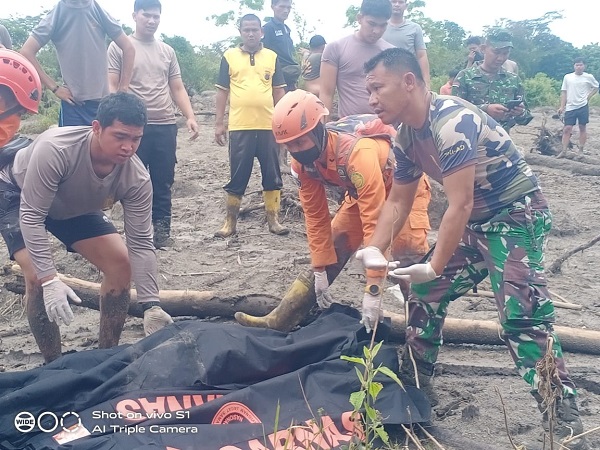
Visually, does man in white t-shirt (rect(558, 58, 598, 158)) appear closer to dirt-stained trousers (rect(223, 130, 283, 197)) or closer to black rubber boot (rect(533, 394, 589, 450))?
dirt-stained trousers (rect(223, 130, 283, 197))

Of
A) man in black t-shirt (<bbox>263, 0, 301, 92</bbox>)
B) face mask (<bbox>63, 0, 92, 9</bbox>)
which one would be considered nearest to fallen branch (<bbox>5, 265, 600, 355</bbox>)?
face mask (<bbox>63, 0, 92, 9</bbox>)

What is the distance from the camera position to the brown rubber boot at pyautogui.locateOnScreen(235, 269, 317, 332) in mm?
4020

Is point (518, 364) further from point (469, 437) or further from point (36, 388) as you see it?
point (36, 388)

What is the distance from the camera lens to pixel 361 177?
3.51 metres

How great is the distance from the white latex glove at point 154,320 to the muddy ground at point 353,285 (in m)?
0.64

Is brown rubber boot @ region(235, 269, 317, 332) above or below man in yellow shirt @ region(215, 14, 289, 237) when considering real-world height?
below

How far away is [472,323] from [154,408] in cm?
194

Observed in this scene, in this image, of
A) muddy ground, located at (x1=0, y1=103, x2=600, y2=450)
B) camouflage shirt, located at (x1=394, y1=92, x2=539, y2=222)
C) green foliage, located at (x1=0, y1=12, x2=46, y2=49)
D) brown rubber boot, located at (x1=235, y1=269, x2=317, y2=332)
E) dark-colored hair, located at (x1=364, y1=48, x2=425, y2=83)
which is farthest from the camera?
green foliage, located at (x1=0, y1=12, x2=46, y2=49)

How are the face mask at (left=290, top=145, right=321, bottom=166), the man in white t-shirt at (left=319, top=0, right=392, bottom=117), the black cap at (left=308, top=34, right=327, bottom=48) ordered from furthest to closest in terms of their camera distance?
the black cap at (left=308, top=34, right=327, bottom=48) < the man in white t-shirt at (left=319, top=0, right=392, bottom=117) < the face mask at (left=290, top=145, right=321, bottom=166)

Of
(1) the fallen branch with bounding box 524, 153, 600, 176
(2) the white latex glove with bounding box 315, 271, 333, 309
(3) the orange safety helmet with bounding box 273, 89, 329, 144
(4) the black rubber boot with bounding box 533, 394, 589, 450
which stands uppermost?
(3) the orange safety helmet with bounding box 273, 89, 329, 144

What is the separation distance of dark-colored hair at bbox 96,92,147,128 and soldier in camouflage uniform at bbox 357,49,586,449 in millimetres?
1173

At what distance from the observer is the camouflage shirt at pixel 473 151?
8.87 feet

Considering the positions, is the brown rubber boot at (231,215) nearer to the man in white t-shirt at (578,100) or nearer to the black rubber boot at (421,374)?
the black rubber boot at (421,374)

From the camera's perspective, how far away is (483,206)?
2951mm
